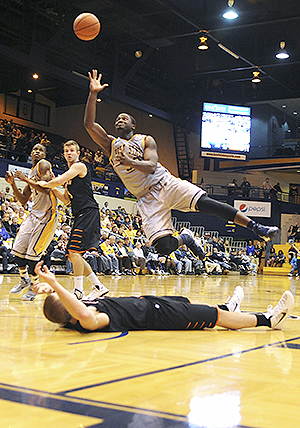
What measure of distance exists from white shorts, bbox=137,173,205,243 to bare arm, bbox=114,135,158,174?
19cm

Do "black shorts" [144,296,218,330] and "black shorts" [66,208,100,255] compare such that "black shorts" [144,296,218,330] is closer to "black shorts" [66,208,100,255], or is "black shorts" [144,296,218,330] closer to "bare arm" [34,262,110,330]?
"bare arm" [34,262,110,330]

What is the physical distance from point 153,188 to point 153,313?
1.62 meters

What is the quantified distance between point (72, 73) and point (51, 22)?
76.6 inches

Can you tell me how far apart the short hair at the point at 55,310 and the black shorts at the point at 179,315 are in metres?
0.55

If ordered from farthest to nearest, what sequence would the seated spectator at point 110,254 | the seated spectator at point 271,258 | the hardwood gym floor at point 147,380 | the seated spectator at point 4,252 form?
the seated spectator at point 271,258, the seated spectator at point 110,254, the seated spectator at point 4,252, the hardwood gym floor at point 147,380

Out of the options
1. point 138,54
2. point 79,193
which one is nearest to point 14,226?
point 79,193

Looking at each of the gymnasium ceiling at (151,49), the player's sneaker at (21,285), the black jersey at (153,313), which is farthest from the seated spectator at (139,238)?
the black jersey at (153,313)

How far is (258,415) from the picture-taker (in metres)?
1.56

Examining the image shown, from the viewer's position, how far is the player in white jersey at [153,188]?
170 inches

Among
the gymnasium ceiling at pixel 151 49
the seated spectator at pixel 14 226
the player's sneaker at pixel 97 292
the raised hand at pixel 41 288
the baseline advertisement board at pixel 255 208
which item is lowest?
the player's sneaker at pixel 97 292

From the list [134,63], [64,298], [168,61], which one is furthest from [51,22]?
[64,298]

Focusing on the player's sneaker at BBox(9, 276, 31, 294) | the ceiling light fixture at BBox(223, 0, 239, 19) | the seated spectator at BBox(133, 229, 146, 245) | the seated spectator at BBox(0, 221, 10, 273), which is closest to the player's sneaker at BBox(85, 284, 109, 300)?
the player's sneaker at BBox(9, 276, 31, 294)

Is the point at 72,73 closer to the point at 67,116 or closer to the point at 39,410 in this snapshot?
the point at 67,116

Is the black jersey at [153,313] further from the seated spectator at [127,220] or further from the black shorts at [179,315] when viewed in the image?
the seated spectator at [127,220]
